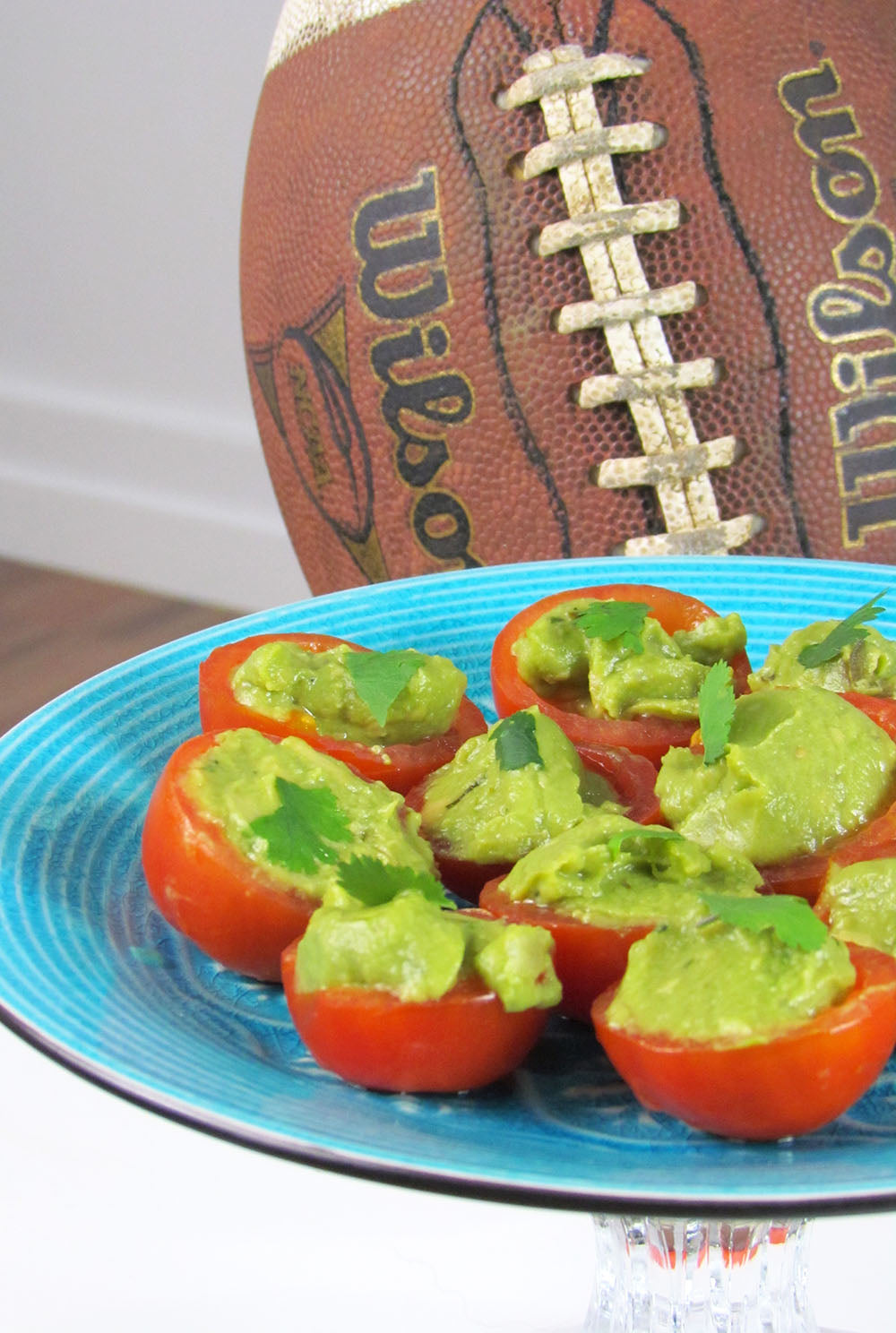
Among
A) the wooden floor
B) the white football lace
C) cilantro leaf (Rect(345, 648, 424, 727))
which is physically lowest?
the wooden floor

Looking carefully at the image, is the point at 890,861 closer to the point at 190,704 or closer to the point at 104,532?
the point at 190,704

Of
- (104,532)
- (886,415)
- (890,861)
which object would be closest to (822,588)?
(886,415)

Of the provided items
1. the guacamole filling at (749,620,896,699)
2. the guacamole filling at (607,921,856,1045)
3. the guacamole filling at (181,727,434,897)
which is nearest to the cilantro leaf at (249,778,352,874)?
Answer: the guacamole filling at (181,727,434,897)

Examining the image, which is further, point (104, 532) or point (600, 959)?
point (104, 532)

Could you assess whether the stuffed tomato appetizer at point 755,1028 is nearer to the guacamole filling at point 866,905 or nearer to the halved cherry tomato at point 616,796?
the guacamole filling at point 866,905

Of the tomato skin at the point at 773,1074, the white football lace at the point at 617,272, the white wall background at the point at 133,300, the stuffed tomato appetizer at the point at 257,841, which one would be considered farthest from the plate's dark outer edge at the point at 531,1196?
the white wall background at the point at 133,300

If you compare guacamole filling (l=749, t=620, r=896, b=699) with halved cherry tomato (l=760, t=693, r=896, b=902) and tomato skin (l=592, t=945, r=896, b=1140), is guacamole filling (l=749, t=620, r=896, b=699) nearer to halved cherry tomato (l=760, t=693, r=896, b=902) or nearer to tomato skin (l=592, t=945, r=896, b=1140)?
halved cherry tomato (l=760, t=693, r=896, b=902)

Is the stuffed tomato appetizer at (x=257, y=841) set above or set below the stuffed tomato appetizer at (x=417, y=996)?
above
